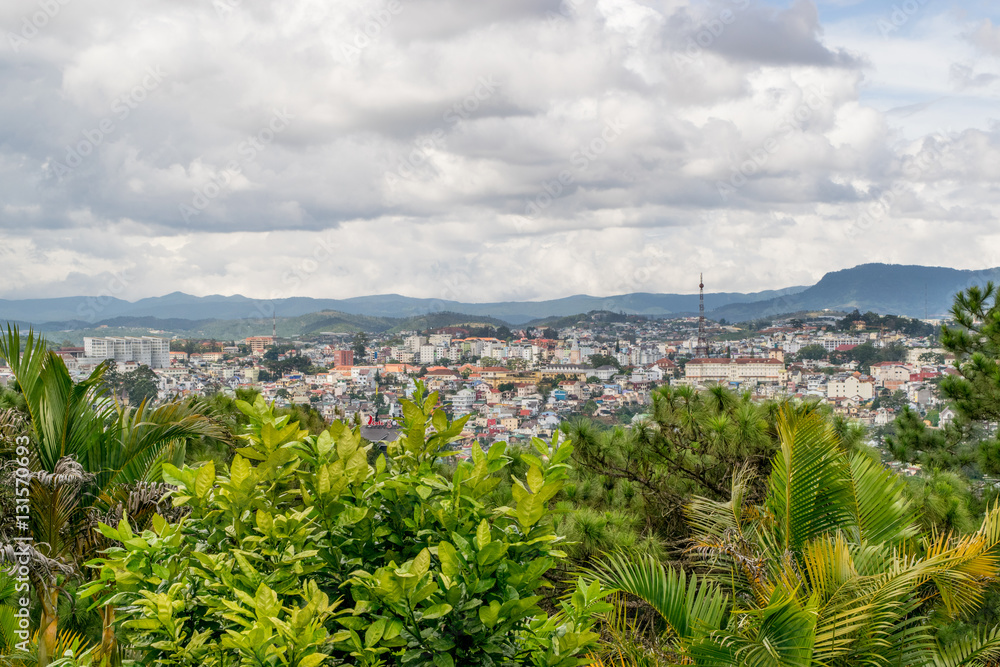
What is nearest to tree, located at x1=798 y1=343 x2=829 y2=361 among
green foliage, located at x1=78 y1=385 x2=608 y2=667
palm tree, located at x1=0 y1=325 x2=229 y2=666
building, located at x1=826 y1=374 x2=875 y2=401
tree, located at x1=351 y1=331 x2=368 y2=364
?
building, located at x1=826 y1=374 x2=875 y2=401

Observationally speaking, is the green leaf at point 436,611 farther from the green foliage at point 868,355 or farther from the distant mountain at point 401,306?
the distant mountain at point 401,306

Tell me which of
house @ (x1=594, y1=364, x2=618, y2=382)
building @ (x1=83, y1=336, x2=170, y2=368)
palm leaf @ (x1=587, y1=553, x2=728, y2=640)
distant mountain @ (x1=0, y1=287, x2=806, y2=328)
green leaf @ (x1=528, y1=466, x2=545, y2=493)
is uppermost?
distant mountain @ (x1=0, y1=287, x2=806, y2=328)

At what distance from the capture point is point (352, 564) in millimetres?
2062

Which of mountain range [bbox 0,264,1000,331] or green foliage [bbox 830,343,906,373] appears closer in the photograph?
green foliage [bbox 830,343,906,373]

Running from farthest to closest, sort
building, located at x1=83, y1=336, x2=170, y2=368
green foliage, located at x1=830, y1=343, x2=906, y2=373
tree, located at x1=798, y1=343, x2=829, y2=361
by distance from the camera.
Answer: tree, located at x1=798, y1=343, x2=829, y2=361, green foliage, located at x1=830, y1=343, x2=906, y2=373, building, located at x1=83, y1=336, x2=170, y2=368

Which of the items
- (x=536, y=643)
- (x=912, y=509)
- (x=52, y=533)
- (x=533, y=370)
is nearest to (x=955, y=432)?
(x=912, y=509)

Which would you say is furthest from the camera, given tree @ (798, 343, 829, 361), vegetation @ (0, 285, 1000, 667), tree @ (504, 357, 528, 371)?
tree @ (504, 357, 528, 371)

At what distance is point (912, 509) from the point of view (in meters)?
4.62

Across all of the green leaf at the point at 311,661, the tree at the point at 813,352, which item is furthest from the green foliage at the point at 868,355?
the green leaf at the point at 311,661

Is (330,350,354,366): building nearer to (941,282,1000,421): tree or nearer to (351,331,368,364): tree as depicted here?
(351,331,368,364): tree

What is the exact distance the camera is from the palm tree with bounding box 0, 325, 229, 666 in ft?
14.0

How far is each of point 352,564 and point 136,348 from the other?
78.4 feet

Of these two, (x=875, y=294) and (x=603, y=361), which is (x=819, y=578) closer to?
(x=603, y=361)

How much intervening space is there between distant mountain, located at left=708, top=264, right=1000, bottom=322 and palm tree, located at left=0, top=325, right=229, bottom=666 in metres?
49.8
